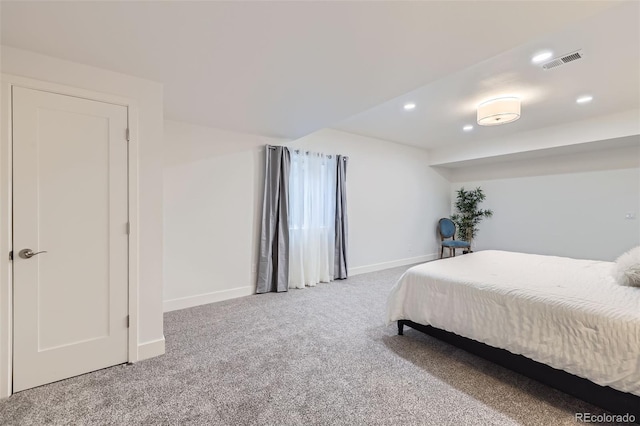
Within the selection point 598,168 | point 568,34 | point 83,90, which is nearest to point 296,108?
point 83,90

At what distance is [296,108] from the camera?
287 cm

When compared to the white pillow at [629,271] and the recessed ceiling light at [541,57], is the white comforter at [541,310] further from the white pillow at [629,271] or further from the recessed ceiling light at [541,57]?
the recessed ceiling light at [541,57]

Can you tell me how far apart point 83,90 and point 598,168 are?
284 inches

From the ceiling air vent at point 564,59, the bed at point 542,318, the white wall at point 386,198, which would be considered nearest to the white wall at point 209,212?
the white wall at point 386,198

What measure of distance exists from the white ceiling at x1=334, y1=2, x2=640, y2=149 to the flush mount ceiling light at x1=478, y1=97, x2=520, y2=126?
0.09 m

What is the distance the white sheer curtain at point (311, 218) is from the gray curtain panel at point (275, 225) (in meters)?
0.18

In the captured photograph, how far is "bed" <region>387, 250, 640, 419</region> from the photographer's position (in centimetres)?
150

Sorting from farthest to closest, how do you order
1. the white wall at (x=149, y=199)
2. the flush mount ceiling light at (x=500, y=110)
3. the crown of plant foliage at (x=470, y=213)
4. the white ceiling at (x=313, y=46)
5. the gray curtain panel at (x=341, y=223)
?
the crown of plant foliage at (x=470, y=213), the gray curtain panel at (x=341, y=223), the flush mount ceiling light at (x=500, y=110), the white wall at (x=149, y=199), the white ceiling at (x=313, y=46)

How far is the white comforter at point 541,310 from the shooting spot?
150 centimetres

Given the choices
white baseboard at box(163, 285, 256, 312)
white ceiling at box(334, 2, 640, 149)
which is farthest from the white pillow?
white baseboard at box(163, 285, 256, 312)

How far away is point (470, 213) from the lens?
642 centimetres

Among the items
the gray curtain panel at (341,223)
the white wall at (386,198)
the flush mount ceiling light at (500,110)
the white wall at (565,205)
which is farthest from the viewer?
the white wall at (386,198)

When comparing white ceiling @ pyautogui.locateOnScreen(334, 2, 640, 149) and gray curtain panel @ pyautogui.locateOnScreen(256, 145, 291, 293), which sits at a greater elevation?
white ceiling @ pyautogui.locateOnScreen(334, 2, 640, 149)

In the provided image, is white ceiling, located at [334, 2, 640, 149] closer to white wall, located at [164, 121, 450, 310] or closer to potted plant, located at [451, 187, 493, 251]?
white wall, located at [164, 121, 450, 310]
